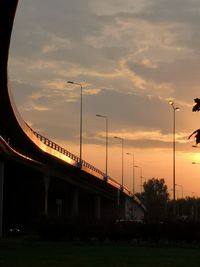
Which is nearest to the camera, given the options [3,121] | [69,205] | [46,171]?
[3,121]

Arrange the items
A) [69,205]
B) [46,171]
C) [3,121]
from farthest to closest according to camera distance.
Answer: [69,205]
[46,171]
[3,121]

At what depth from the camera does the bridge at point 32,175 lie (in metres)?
45.4

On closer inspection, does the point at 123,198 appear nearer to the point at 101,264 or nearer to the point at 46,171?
the point at 46,171

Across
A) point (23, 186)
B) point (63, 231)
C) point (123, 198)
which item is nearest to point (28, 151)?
point (23, 186)

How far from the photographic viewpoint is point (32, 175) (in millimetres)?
73500

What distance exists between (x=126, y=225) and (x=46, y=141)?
26527 mm

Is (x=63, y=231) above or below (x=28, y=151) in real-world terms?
below

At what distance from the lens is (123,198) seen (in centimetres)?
12375

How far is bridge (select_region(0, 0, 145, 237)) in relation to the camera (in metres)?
45.4

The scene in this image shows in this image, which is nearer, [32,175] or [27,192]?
[32,175]

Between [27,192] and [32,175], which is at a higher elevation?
[32,175]

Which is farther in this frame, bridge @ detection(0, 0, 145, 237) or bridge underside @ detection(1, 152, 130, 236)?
bridge underside @ detection(1, 152, 130, 236)

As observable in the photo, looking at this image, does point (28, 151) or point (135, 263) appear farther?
point (28, 151)

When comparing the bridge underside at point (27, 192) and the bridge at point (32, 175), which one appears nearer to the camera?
the bridge at point (32, 175)
